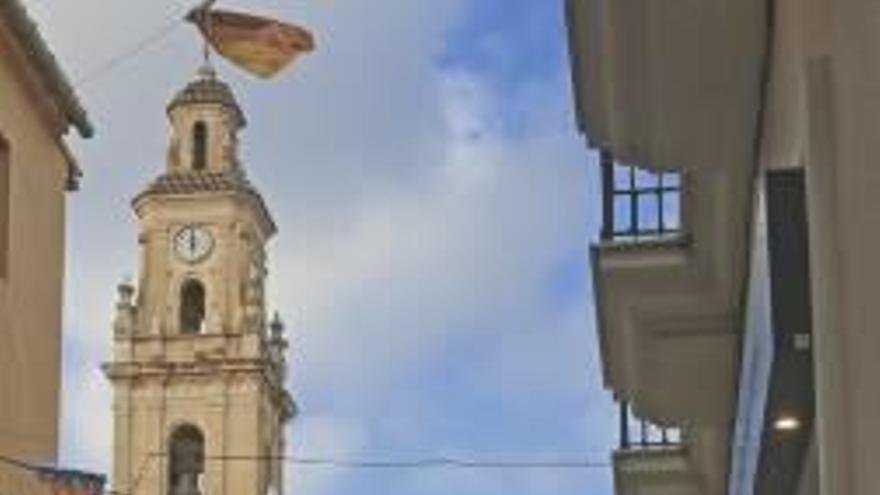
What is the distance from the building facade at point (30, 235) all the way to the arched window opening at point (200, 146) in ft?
178

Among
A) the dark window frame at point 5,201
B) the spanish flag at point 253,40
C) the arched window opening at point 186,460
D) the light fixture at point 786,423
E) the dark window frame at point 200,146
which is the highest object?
the dark window frame at point 200,146

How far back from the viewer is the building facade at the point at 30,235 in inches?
728

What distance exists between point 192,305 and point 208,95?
5.87m

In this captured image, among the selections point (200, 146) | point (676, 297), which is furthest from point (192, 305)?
point (676, 297)

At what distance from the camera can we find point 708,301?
11.0 metres

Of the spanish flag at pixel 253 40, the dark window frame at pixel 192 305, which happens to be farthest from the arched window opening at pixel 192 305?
the spanish flag at pixel 253 40

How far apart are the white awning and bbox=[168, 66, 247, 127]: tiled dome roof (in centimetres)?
6568

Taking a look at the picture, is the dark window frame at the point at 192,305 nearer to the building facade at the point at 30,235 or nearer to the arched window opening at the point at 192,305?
the arched window opening at the point at 192,305

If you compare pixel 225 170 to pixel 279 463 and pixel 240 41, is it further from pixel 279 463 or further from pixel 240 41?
pixel 240 41

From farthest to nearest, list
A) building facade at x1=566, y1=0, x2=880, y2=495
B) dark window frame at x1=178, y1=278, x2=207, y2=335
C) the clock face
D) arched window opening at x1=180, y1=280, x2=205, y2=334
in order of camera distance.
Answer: arched window opening at x1=180, y1=280, x2=205, y2=334 < dark window frame at x1=178, y1=278, x2=207, y2=335 < the clock face < building facade at x1=566, y1=0, x2=880, y2=495

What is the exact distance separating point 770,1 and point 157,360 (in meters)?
65.8

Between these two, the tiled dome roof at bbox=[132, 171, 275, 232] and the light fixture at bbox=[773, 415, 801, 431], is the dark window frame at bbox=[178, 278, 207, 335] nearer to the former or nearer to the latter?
the tiled dome roof at bbox=[132, 171, 275, 232]

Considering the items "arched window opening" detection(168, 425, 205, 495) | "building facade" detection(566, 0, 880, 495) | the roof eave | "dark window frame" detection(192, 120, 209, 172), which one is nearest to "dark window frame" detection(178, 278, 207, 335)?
"arched window opening" detection(168, 425, 205, 495)

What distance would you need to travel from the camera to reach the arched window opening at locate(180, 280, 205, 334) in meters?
75.6
